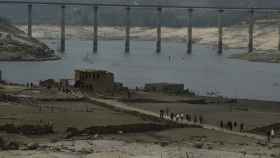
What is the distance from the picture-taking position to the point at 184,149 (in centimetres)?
4709

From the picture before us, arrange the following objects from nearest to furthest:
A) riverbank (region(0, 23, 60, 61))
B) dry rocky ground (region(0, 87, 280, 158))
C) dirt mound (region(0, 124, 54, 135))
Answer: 1. dry rocky ground (region(0, 87, 280, 158))
2. dirt mound (region(0, 124, 54, 135))
3. riverbank (region(0, 23, 60, 61))

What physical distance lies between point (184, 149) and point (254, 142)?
6497 millimetres

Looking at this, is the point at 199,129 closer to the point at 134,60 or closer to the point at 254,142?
the point at 254,142

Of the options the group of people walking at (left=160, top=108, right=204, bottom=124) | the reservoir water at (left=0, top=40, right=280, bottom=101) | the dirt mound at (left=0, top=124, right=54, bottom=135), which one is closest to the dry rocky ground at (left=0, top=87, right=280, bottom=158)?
the dirt mound at (left=0, top=124, right=54, bottom=135)

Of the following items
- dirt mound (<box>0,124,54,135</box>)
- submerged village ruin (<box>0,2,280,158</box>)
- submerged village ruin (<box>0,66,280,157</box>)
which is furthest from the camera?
dirt mound (<box>0,124,54,135</box>)

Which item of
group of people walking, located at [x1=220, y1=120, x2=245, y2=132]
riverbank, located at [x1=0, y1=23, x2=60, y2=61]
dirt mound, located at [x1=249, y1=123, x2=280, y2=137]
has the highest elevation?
riverbank, located at [x1=0, y1=23, x2=60, y2=61]

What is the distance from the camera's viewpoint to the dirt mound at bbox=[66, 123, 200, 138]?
52125 millimetres

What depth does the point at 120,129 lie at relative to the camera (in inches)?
2131

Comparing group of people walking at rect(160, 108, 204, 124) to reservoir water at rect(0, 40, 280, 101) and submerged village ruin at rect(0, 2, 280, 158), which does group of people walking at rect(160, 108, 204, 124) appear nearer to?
submerged village ruin at rect(0, 2, 280, 158)

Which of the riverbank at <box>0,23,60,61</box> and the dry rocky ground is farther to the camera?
the riverbank at <box>0,23,60,61</box>

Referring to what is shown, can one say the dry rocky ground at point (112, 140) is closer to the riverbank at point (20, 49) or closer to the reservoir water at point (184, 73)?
the reservoir water at point (184, 73)

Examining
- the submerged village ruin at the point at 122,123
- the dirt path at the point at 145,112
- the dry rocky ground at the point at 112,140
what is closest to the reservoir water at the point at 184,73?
the submerged village ruin at the point at 122,123

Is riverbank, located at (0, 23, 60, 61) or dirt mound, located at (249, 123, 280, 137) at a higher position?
riverbank, located at (0, 23, 60, 61)

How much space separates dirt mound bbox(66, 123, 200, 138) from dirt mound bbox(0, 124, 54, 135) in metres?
1.44
